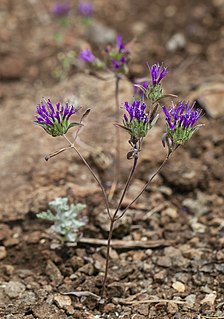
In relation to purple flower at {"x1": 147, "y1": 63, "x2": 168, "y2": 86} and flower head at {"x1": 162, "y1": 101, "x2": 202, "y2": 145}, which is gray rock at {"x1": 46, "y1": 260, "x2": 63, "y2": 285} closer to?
flower head at {"x1": 162, "y1": 101, "x2": 202, "y2": 145}

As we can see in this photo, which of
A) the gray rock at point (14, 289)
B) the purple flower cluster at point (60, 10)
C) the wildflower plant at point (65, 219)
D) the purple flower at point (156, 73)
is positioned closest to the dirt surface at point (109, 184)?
the gray rock at point (14, 289)

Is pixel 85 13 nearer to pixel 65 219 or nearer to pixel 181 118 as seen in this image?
pixel 65 219

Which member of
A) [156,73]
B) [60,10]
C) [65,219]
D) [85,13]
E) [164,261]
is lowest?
[164,261]

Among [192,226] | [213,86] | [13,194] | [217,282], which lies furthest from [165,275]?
[213,86]

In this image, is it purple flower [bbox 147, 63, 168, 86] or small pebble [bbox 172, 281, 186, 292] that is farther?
small pebble [bbox 172, 281, 186, 292]

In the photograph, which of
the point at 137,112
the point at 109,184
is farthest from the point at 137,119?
the point at 109,184

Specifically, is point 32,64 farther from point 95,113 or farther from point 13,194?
point 13,194

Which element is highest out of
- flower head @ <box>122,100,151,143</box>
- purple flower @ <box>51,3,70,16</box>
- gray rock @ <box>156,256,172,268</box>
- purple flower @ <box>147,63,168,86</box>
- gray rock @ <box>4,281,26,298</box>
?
purple flower @ <box>51,3,70,16</box>

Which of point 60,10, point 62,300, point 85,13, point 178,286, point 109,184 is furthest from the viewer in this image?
point 60,10

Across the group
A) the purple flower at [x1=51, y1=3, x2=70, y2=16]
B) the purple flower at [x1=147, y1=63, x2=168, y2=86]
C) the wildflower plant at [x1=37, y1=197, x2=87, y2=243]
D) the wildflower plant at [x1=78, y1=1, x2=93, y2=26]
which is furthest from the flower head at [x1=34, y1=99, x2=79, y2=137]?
the purple flower at [x1=51, y1=3, x2=70, y2=16]
